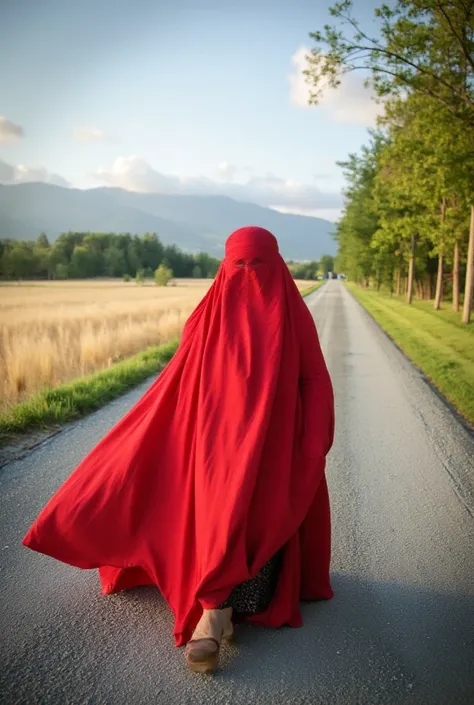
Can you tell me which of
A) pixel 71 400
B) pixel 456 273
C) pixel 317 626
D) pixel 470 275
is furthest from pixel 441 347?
pixel 317 626

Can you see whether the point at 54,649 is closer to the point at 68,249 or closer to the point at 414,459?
the point at 414,459

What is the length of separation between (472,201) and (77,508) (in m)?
16.7

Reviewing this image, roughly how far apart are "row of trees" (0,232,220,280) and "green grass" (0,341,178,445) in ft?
44.1

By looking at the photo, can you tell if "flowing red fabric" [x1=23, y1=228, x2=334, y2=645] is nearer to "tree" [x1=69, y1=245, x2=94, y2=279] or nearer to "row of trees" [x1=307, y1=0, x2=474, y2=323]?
"row of trees" [x1=307, y1=0, x2=474, y2=323]

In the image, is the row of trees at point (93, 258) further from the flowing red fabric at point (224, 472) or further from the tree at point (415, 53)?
the flowing red fabric at point (224, 472)

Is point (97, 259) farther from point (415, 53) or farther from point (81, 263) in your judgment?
point (415, 53)

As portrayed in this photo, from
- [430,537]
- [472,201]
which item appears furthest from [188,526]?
[472,201]

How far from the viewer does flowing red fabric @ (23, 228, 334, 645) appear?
2836 millimetres

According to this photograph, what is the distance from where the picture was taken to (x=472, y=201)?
16750 millimetres

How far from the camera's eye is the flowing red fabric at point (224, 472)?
2.84 metres

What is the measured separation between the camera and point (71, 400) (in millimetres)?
7867

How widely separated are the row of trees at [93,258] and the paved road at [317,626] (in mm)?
19716

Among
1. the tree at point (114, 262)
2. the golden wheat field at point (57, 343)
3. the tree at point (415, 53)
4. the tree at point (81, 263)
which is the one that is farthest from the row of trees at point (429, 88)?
the tree at point (114, 262)

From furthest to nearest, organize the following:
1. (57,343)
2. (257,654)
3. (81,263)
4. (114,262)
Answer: (114,262) → (81,263) → (57,343) → (257,654)
